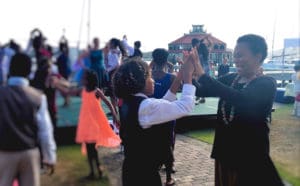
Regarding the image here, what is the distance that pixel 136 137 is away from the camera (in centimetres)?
260

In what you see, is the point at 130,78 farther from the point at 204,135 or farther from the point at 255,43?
the point at 204,135

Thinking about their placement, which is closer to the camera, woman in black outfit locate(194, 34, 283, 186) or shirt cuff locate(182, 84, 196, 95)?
shirt cuff locate(182, 84, 196, 95)

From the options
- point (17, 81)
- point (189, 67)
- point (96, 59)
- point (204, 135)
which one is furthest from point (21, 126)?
point (204, 135)

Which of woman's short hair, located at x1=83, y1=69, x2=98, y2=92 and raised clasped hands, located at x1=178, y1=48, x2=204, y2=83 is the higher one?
raised clasped hands, located at x1=178, y1=48, x2=204, y2=83

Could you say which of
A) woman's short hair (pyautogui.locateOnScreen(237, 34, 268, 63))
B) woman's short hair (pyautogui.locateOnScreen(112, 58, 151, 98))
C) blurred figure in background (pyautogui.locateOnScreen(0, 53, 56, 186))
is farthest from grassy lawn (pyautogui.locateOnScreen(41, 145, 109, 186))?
woman's short hair (pyautogui.locateOnScreen(237, 34, 268, 63))

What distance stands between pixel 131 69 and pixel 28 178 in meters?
1.00

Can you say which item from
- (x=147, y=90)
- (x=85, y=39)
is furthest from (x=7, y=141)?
(x=147, y=90)

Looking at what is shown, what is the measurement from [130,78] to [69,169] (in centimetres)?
79

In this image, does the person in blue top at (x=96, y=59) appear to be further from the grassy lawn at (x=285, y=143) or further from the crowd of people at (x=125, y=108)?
the grassy lawn at (x=285, y=143)

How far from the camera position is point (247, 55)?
9.31ft

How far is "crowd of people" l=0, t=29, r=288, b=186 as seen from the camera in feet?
7.30

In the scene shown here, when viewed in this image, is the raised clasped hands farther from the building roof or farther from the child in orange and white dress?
the building roof

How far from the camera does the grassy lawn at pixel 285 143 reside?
4.24 meters

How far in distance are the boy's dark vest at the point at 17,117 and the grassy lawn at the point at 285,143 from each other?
303cm
